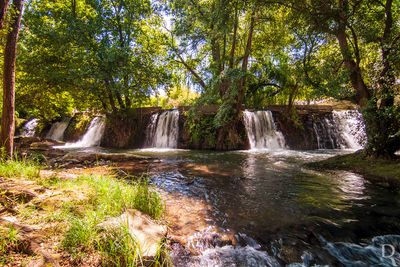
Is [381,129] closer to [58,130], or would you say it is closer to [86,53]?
[86,53]

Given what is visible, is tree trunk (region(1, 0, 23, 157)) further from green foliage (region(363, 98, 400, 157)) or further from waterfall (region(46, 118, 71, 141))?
waterfall (region(46, 118, 71, 141))

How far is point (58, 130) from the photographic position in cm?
2284

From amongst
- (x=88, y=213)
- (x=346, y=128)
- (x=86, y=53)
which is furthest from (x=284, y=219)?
(x=86, y=53)

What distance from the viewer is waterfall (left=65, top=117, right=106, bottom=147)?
64.5 ft

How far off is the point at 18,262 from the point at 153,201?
1.95 metres

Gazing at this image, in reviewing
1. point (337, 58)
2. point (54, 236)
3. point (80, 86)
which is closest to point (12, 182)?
point (54, 236)

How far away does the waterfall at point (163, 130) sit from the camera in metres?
17.1

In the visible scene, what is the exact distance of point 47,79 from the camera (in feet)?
45.4

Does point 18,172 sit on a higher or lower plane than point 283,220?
higher

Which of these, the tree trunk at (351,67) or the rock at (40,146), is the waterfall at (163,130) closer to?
the rock at (40,146)

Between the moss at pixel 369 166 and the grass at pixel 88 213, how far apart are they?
6085mm

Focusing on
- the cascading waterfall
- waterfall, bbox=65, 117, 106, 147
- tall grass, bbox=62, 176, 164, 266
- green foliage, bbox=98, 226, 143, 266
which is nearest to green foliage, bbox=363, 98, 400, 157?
tall grass, bbox=62, 176, 164, 266

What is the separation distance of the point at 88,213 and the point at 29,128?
90.4 ft

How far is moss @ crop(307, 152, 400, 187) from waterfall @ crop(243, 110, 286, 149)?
6.43m
